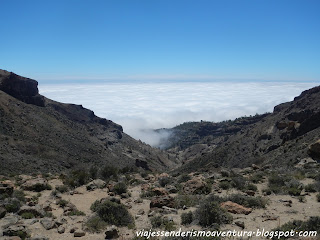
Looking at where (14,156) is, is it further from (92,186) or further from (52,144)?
(92,186)

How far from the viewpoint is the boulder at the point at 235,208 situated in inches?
398

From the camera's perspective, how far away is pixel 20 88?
7319 centimetres

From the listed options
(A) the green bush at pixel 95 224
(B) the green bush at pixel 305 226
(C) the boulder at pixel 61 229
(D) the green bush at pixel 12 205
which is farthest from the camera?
(D) the green bush at pixel 12 205

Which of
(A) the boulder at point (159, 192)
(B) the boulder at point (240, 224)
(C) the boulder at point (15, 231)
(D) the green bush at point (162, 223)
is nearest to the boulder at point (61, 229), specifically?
(C) the boulder at point (15, 231)

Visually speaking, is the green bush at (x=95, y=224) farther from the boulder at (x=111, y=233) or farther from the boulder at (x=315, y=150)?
the boulder at (x=315, y=150)

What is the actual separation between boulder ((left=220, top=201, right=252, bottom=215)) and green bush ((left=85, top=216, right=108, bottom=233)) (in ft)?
16.2

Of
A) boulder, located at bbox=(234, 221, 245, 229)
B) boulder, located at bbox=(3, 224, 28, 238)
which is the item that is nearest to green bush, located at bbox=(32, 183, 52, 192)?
boulder, located at bbox=(3, 224, 28, 238)

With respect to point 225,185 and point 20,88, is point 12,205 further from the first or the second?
point 20,88

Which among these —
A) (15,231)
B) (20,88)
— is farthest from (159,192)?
(20,88)

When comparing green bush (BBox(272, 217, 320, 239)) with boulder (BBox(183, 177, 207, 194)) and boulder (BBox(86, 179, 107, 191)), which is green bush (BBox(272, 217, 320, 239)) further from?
boulder (BBox(86, 179, 107, 191))

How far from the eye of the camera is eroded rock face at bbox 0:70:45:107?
70075mm

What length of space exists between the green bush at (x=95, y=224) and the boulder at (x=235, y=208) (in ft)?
16.2

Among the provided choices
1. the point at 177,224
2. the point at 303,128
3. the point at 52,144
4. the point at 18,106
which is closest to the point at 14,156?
the point at 52,144

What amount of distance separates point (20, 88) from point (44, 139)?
27.1 meters
